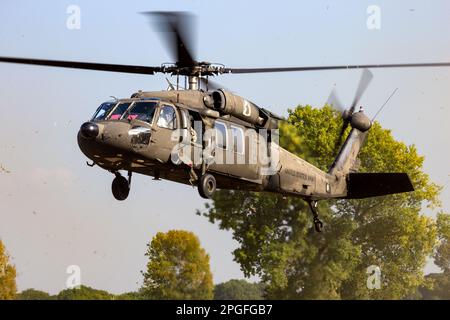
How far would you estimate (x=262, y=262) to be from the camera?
133ft

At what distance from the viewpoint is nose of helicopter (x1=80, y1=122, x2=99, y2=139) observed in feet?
61.3

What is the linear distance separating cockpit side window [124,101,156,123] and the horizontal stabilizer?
337 inches

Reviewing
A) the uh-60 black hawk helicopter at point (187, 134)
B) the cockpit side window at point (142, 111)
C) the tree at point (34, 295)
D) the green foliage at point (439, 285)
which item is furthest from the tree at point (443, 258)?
the cockpit side window at point (142, 111)

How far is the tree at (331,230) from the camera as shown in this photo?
37.1 metres

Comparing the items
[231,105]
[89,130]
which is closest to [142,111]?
[89,130]

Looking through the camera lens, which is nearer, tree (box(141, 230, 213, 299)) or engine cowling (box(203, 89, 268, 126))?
engine cowling (box(203, 89, 268, 126))

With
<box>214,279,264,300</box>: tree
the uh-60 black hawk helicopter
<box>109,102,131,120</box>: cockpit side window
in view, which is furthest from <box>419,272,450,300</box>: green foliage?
<box>109,102,131,120</box>: cockpit side window

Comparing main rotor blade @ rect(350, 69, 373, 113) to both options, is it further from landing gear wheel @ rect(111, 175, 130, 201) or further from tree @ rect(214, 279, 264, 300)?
tree @ rect(214, 279, 264, 300)

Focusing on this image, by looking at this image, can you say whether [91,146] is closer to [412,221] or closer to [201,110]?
[201,110]

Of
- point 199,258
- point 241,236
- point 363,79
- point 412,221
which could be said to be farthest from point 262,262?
point 363,79

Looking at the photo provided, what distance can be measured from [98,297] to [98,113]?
1167 inches

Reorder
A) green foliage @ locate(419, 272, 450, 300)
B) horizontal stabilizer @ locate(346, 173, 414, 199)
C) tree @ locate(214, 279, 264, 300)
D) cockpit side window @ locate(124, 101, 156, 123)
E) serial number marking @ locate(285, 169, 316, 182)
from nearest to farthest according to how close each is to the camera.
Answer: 1. cockpit side window @ locate(124, 101, 156, 123)
2. serial number marking @ locate(285, 169, 316, 182)
3. horizontal stabilizer @ locate(346, 173, 414, 199)
4. green foliage @ locate(419, 272, 450, 300)
5. tree @ locate(214, 279, 264, 300)

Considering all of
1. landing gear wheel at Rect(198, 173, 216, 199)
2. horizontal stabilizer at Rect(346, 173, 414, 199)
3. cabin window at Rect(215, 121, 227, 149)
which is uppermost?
cabin window at Rect(215, 121, 227, 149)

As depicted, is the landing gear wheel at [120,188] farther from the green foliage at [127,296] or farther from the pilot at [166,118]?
the green foliage at [127,296]
